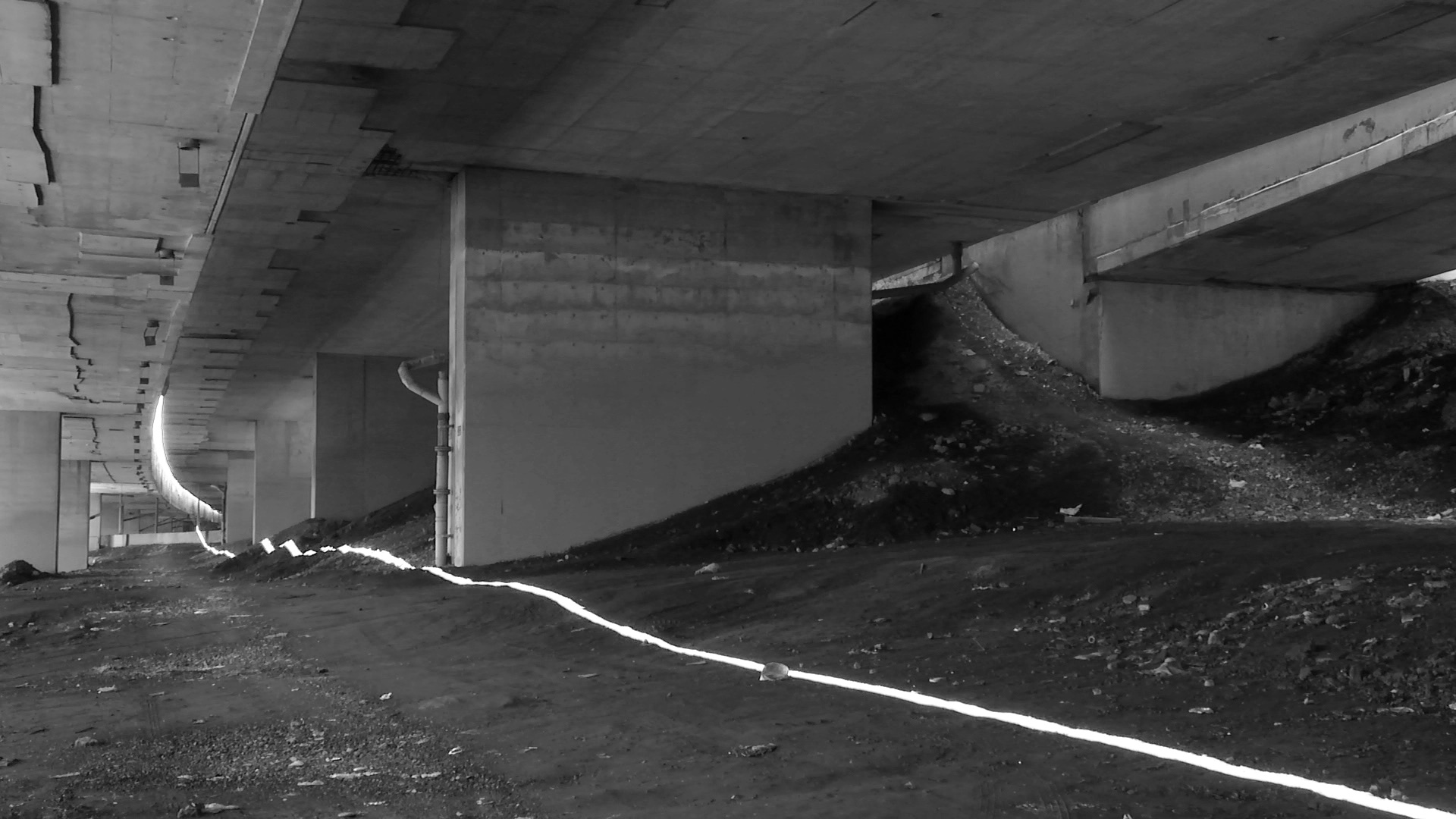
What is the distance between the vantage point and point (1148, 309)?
26.6m

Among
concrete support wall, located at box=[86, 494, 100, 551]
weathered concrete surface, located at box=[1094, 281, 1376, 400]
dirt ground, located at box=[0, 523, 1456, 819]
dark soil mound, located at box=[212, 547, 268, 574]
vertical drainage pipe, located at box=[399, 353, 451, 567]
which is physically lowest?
concrete support wall, located at box=[86, 494, 100, 551]

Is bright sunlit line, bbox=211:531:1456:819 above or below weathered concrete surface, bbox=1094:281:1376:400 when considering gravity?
below

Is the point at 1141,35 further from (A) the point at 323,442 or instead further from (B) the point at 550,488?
(A) the point at 323,442

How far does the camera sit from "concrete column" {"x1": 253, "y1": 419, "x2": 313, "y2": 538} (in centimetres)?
5422

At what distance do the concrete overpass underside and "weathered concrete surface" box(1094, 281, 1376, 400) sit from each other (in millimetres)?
116

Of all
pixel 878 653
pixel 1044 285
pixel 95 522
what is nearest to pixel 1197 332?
pixel 1044 285

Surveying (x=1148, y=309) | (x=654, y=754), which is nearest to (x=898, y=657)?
(x=654, y=754)

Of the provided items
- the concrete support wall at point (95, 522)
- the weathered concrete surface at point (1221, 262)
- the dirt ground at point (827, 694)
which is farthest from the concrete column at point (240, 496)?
the dirt ground at point (827, 694)

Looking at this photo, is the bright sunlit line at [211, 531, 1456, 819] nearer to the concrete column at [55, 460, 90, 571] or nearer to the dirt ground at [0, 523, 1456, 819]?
the dirt ground at [0, 523, 1456, 819]

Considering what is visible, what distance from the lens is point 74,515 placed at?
6100 cm

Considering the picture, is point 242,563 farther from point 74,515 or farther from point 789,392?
point 789,392

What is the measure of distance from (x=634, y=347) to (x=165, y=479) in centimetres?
6357

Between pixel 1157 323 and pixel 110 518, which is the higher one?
pixel 1157 323

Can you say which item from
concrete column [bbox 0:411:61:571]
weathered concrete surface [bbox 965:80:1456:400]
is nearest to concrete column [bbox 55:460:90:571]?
concrete column [bbox 0:411:61:571]
